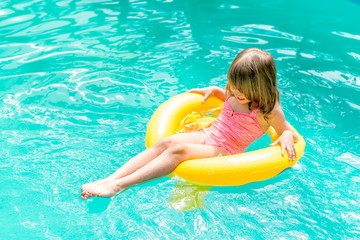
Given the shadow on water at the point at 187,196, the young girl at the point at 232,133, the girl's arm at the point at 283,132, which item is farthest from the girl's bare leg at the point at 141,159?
the girl's arm at the point at 283,132

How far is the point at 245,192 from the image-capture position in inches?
129

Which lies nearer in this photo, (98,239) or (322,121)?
(98,239)

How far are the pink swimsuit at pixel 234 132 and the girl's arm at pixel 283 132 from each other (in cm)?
15

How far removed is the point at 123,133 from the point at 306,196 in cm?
162

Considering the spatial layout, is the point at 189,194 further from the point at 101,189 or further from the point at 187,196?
the point at 101,189

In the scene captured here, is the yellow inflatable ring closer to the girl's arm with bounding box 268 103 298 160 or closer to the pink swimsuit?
the girl's arm with bounding box 268 103 298 160

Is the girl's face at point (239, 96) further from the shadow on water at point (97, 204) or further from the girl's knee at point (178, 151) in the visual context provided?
the shadow on water at point (97, 204)

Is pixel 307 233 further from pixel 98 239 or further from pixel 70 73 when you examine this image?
pixel 70 73

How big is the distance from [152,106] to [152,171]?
4.50ft

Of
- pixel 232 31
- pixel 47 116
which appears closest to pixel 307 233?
pixel 47 116

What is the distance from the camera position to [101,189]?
2.97 meters

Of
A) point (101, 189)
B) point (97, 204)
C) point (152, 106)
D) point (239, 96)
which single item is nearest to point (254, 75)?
point (239, 96)

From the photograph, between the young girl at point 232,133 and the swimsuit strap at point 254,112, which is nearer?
the young girl at point 232,133

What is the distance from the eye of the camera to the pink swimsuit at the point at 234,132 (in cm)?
333
